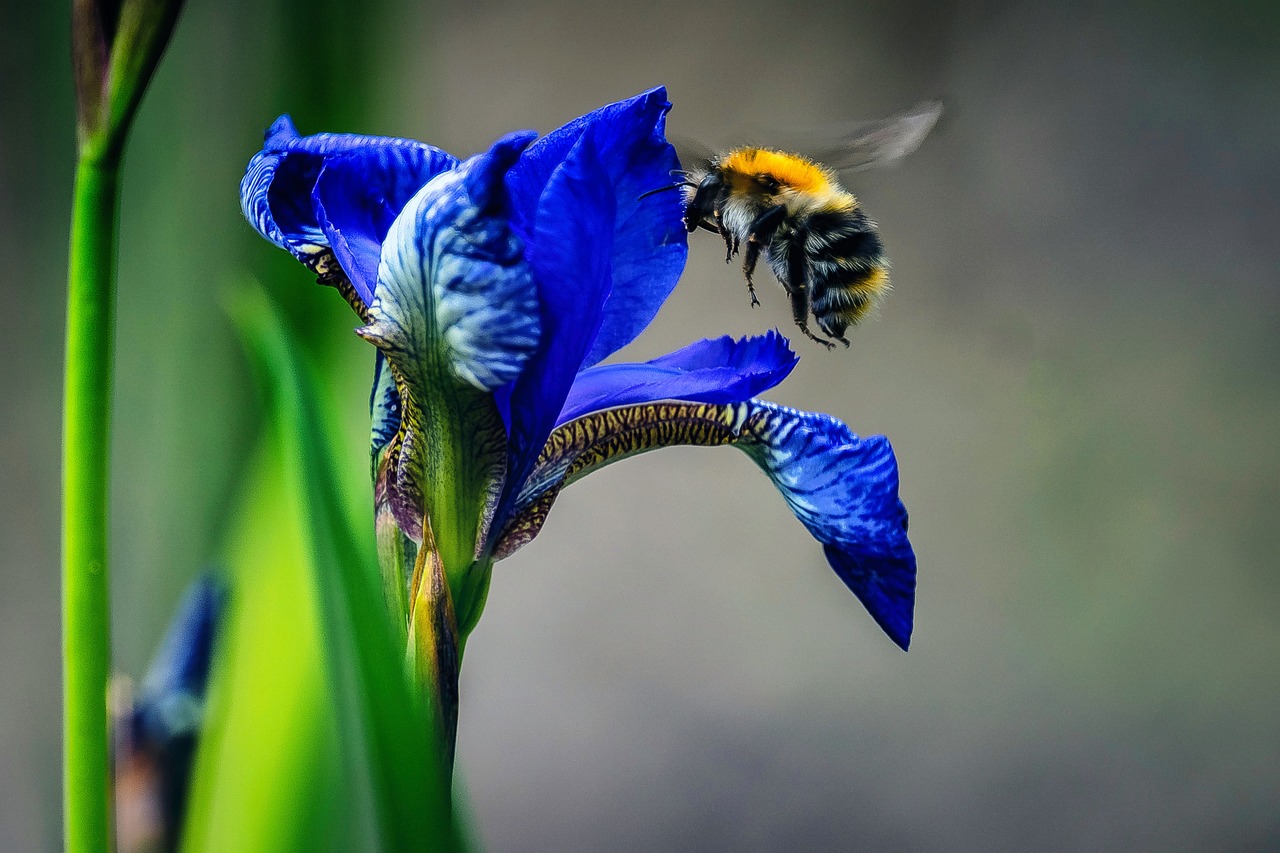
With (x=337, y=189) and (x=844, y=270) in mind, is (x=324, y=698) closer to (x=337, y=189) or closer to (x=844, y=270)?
(x=337, y=189)

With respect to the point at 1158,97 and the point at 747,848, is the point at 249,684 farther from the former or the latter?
the point at 1158,97

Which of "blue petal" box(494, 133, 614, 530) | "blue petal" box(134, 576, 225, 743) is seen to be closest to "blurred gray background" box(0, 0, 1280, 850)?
"blue petal" box(134, 576, 225, 743)

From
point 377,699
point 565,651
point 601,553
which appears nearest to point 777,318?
point 601,553

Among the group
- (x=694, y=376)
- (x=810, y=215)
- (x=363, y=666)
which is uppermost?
(x=810, y=215)

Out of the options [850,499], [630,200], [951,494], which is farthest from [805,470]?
[951,494]

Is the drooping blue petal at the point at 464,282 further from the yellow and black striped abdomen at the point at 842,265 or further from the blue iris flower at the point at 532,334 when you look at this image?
the yellow and black striped abdomen at the point at 842,265

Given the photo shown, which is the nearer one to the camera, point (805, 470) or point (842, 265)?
point (805, 470)

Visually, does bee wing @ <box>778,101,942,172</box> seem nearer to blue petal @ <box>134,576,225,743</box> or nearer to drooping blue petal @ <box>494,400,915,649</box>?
drooping blue petal @ <box>494,400,915,649</box>
